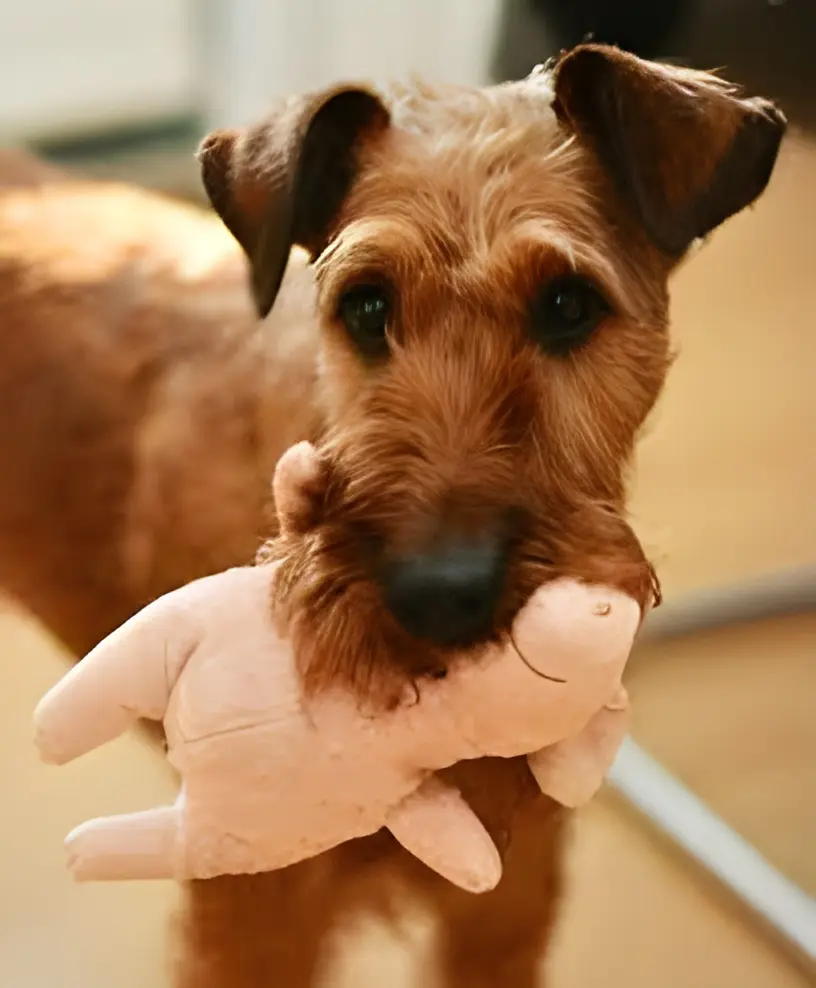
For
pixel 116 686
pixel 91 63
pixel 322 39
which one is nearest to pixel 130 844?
pixel 116 686

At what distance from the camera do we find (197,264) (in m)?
1.90

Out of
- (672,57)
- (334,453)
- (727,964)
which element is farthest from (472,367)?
(727,964)

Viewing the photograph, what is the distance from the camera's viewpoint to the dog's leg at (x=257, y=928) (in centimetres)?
150

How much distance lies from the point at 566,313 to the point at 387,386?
22cm

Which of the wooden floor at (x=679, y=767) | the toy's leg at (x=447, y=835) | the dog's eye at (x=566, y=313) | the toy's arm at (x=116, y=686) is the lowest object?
the wooden floor at (x=679, y=767)

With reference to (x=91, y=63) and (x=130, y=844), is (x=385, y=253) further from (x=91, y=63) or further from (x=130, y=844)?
(x=91, y=63)

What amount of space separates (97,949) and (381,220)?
1.26 metres

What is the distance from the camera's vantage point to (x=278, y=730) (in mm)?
1052

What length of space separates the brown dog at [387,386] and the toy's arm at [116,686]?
0.40 feet

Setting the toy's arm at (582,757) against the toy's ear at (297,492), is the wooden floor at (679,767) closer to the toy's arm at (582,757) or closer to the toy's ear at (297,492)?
the toy's arm at (582,757)

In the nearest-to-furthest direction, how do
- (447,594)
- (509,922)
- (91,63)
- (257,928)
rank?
(447,594)
(257,928)
(509,922)
(91,63)

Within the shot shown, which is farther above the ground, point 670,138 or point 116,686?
point 670,138

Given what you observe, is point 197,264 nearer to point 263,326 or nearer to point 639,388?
point 263,326

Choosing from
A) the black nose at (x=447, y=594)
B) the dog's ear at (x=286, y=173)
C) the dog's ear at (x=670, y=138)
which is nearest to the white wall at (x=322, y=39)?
the dog's ear at (x=286, y=173)
